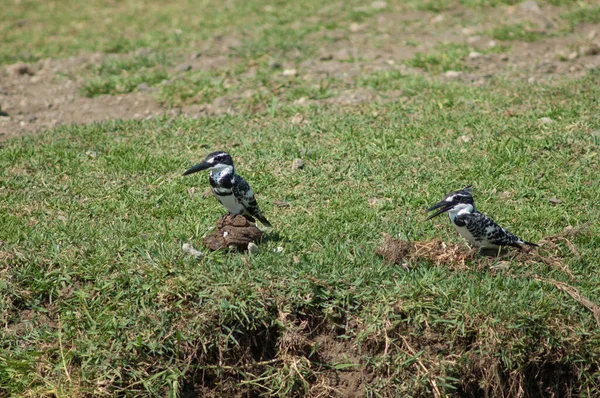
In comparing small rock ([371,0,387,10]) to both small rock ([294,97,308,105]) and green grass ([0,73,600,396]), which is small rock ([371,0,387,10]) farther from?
green grass ([0,73,600,396])

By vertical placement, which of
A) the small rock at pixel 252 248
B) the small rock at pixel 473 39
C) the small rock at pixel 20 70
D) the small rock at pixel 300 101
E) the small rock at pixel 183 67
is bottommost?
the small rock at pixel 473 39

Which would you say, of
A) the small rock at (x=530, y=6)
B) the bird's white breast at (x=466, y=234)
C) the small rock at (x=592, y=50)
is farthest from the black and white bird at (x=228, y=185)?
the small rock at (x=530, y=6)

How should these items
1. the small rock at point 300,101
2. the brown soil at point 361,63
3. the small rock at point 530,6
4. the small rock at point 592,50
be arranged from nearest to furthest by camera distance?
the small rock at point 300,101 < the brown soil at point 361,63 < the small rock at point 592,50 < the small rock at point 530,6

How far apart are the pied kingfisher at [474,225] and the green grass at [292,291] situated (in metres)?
0.20

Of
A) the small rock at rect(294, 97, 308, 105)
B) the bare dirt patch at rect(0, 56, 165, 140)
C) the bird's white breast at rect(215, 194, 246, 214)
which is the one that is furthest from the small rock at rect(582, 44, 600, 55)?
the bird's white breast at rect(215, 194, 246, 214)

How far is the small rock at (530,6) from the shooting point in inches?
411

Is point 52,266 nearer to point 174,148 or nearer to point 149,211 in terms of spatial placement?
point 149,211

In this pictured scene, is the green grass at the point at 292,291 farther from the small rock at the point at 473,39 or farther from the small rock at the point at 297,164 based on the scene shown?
the small rock at the point at 473,39

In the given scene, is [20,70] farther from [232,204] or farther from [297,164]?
[232,204]

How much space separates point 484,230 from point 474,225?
0.25ft

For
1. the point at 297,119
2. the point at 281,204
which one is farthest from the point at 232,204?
the point at 297,119

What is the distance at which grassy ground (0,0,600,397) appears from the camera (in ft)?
15.8

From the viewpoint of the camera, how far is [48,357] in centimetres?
484

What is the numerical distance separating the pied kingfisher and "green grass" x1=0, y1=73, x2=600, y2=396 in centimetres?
20
